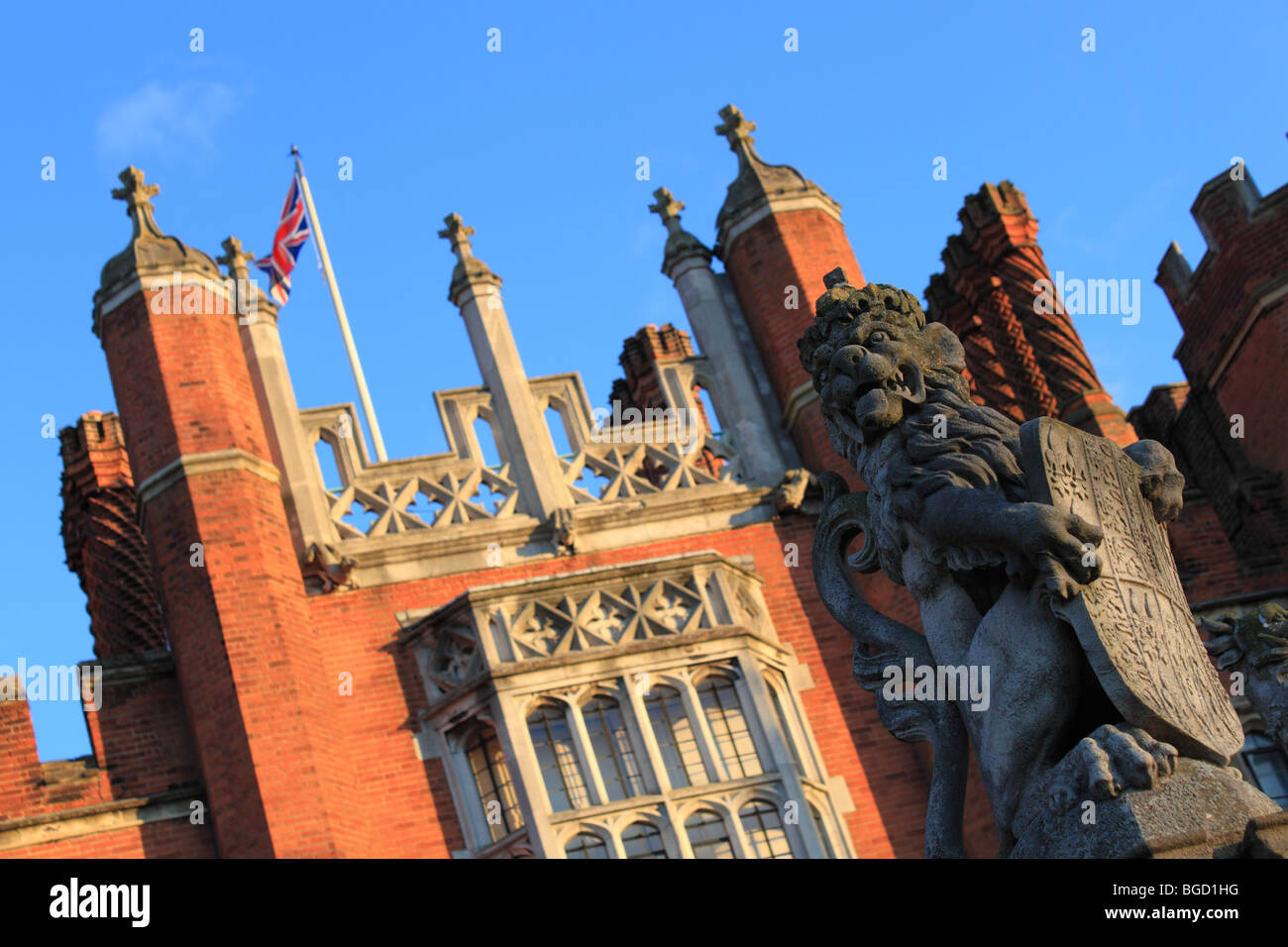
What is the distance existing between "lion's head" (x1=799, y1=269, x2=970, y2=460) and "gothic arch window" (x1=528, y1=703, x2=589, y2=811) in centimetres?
904

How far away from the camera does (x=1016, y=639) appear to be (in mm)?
5105

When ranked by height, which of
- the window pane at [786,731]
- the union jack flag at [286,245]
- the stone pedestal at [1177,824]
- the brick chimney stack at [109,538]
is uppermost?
the union jack flag at [286,245]

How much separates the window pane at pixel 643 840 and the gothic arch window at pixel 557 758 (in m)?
0.44

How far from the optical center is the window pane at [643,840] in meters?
14.3

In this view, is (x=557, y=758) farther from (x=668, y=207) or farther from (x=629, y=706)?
(x=668, y=207)

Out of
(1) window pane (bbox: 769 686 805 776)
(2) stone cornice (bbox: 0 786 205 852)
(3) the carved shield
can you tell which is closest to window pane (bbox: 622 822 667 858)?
(1) window pane (bbox: 769 686 805 776)

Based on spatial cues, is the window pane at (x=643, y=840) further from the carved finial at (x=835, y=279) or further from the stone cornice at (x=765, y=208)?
the carved finial at (x=835, y=279)

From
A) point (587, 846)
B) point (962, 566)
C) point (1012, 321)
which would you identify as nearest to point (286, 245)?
point (1012, 321)

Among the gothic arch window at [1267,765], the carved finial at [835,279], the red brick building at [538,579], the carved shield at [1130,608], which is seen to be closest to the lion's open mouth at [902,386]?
the carved shield at [1130,608]

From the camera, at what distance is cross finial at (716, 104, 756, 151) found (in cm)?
1891

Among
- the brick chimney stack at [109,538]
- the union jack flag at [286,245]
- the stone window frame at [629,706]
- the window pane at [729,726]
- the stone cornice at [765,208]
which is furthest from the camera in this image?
the union jack flag at [286,245]
